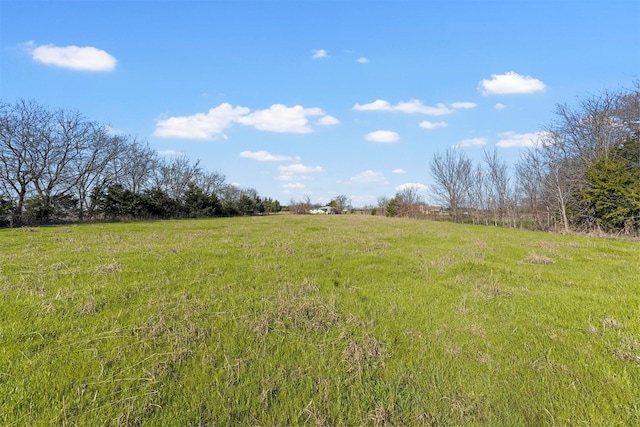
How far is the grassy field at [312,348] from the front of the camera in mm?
2221

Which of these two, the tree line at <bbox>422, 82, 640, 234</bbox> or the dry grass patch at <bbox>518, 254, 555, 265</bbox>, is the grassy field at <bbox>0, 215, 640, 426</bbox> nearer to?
the dry grass patch at <bbox>518, 254, 555, 265</bbox>

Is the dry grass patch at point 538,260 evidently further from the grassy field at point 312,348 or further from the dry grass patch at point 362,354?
the dry grass patch at point 362,354

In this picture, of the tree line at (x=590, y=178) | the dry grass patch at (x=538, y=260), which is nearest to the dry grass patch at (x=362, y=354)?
the dry grass patch at (x=538, y=260)

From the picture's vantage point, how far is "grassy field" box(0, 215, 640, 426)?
2221 mm

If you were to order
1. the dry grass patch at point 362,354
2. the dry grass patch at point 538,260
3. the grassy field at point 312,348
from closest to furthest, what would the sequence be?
the grassy field at point 312,348 → the dry grass patch at point 362,354 → the dry grass patch at point 538,260

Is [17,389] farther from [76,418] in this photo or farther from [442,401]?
[442,401]

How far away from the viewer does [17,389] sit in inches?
92.0

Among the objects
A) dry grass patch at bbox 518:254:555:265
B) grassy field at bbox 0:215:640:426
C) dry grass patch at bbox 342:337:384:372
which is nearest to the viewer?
grassy field at bbox 0:215:640:426

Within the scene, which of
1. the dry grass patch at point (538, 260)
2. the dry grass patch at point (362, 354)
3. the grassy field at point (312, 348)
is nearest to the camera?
the grassy field at point (312, 348)

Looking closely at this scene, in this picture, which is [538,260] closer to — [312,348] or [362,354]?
[362,354]

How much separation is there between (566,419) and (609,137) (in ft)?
78.4

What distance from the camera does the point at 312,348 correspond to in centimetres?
313

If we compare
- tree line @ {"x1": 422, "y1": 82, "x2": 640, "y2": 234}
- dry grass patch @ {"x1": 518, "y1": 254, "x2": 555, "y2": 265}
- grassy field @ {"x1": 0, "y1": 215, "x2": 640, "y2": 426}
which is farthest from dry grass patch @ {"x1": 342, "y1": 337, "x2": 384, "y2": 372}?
tree line @ {"x1": 422, "y1": 82, "x2": 640, "y2": 234}

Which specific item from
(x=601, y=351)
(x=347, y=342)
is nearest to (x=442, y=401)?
(x=347, y=342)
